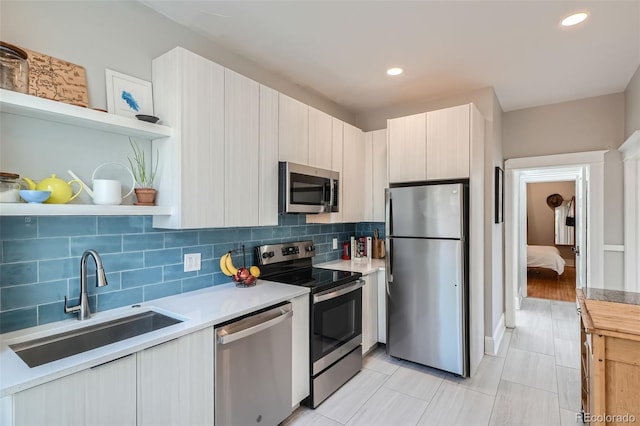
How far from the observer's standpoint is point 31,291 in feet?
4.97

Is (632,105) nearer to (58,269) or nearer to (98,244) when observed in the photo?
(98,244)

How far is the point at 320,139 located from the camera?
296 cm

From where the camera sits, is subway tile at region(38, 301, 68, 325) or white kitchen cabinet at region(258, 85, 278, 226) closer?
subway tile at region(38, 301, 68, 325)

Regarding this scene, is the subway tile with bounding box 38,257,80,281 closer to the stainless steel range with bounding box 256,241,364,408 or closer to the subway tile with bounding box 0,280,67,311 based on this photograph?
the subway tile with bounding box 0,280,67,311

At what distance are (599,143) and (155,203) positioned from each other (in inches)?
171

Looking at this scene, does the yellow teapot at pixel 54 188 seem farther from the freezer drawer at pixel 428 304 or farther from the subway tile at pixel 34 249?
the freezer drawer at pixel 428 304

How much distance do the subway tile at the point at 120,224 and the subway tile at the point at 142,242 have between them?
0.11 ft

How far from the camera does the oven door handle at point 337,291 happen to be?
2.35 metres

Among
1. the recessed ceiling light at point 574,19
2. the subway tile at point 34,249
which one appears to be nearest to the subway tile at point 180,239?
the subway tile at point 34,249

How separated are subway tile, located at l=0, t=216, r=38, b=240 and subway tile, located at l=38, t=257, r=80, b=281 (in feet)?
0.49

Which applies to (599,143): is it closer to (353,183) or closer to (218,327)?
(353,183)

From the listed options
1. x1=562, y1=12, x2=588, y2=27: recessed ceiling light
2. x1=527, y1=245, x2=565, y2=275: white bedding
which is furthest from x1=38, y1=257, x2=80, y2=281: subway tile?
x1=527, y1=245, x2=565, y2=275: white bedding

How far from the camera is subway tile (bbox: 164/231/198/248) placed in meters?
2.07

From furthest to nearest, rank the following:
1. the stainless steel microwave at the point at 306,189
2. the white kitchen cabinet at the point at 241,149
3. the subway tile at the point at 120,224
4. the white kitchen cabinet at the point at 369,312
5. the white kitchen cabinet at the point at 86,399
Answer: the white kitchen cabinet at the point at 369,312 < the stainless steel microwave at the point at 306,189 < the white kitchen cabinet at the point at 241,149 < the subway tile at the point at 120,224 < the white kitchen cabinet at the point at 86,399
